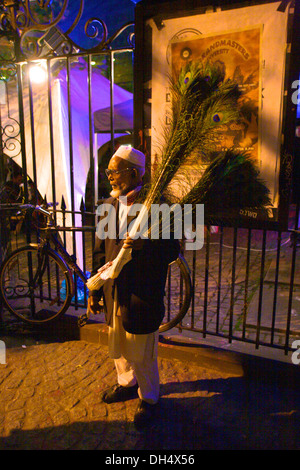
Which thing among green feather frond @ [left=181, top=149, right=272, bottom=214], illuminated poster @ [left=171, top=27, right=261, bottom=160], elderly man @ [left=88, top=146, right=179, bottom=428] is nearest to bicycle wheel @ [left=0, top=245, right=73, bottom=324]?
elderly man @ [left=88, top=146, right=179, bottom=428]

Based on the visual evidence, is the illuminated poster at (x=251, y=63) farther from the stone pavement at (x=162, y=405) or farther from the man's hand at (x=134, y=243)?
the stone pavement at (x=162, y=405)

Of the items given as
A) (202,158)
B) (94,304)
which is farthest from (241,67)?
(94,304)

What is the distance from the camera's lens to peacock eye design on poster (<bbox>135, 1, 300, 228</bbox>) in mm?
2787

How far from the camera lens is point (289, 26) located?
2902 mm

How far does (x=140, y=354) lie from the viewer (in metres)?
2.88

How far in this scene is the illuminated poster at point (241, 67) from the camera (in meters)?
3.07

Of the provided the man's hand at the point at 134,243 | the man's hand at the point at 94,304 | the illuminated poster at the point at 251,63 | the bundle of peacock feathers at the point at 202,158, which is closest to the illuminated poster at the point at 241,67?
the illuminated poster at the point at 251,63

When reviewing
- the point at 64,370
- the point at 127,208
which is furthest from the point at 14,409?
the point at 127,208

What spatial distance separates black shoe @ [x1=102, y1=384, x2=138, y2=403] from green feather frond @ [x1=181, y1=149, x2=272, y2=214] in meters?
1.79

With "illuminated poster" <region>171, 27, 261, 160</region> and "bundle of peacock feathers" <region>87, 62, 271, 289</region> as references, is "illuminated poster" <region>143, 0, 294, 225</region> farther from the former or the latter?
"bundle of peacock feathers" <region>87, 62, 271, 289</region>

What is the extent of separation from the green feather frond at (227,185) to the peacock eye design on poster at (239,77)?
2cm

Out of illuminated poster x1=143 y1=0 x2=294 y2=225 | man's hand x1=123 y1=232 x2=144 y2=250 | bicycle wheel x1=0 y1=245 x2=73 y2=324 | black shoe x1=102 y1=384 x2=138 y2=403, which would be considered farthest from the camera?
bicycle wheel x1=0 y1=245 x2=73 y2=324

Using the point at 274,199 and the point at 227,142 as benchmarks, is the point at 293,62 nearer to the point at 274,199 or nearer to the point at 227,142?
the point at 227,142
